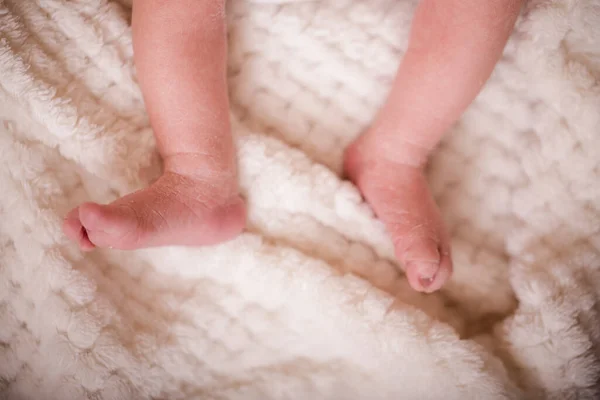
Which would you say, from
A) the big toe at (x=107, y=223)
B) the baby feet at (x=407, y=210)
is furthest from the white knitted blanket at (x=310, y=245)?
the big toe at (x=107, y=223)

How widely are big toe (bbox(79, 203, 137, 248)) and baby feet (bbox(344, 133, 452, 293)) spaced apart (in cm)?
34

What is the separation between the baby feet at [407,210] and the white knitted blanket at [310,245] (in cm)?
3

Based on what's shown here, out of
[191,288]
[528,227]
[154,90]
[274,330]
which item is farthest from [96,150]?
[528,227]

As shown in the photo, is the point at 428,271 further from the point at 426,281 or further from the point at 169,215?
the point at 169,215

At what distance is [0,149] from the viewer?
28.2 inches

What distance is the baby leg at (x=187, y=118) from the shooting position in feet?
2.09

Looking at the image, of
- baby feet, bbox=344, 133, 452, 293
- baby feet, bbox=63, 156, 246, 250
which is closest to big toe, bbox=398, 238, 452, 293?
baby feet, bbox=344, 133, 452, 293

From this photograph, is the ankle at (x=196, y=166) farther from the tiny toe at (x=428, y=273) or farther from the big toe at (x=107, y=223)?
the tiny toe at (x=428, y=273)

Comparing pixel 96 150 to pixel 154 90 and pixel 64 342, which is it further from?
pixel 64 342

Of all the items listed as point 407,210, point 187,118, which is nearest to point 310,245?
point 407,210

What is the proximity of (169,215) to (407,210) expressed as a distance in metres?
0.32

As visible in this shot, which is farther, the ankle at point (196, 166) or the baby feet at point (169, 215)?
the ankle at point (196, 166)

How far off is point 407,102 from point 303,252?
0.86 feet

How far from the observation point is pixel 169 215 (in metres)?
0.62
